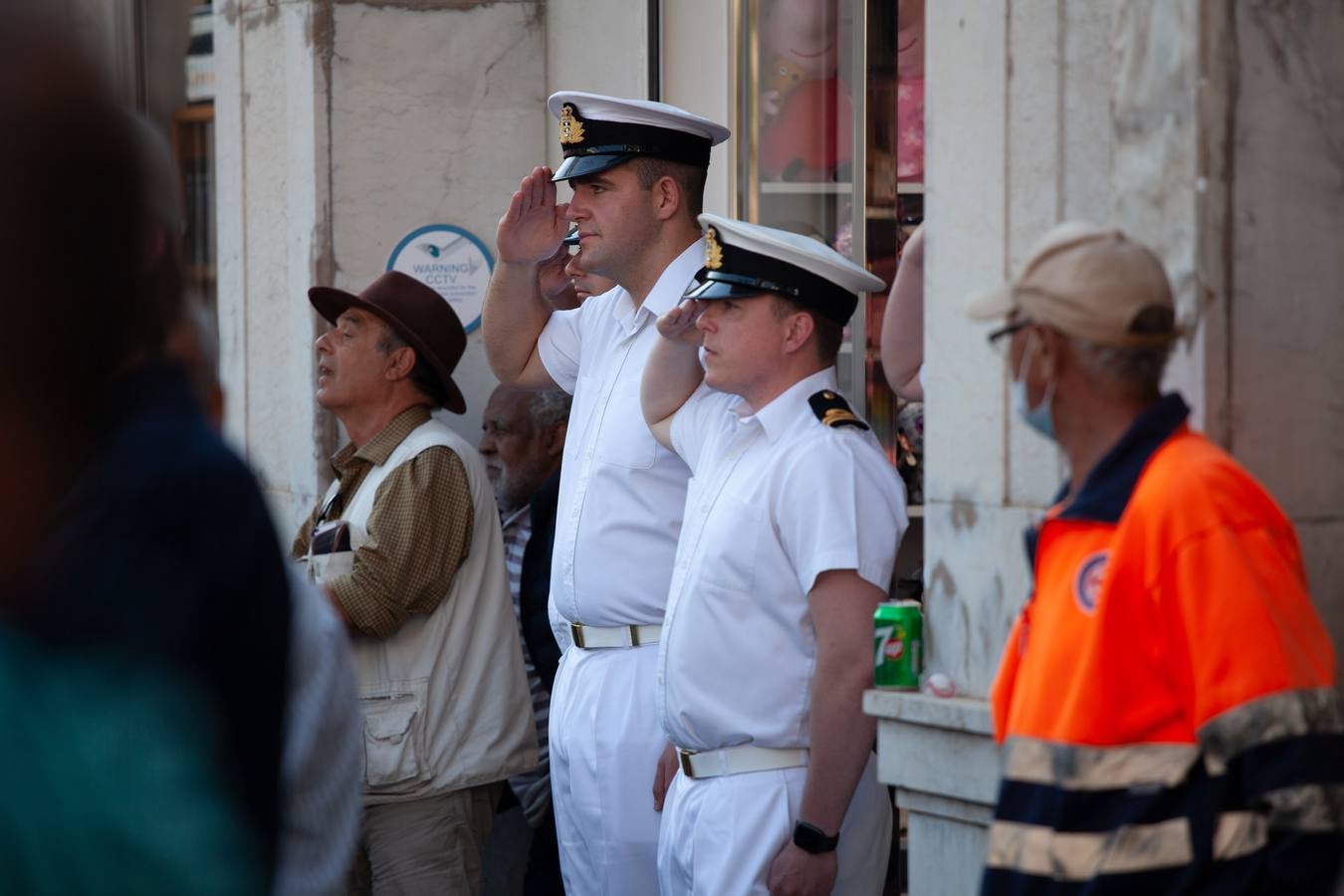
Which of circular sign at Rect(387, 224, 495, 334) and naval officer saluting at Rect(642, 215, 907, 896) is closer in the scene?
naval officer saluting at Rect(642, 215, 907, 896)

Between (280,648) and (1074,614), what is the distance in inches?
48.6

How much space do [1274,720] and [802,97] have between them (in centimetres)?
339

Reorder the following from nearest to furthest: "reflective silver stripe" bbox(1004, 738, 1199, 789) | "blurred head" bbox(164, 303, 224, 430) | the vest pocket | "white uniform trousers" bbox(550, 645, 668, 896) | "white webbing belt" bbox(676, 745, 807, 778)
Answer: "blurred head" bbox(164, 303, 224, 430) → "reflective silver stripe" bbox(1004, 738, 1199, 789) → "white webbing belt" bbox(676, 745, 807, 778) → "white uniform trousers" bbox(550, 645, 668, 896) → the vest pocket

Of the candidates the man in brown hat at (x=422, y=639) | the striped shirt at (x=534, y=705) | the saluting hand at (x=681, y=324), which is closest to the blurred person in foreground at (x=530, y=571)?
the striped shirt at (x=534, y=705)

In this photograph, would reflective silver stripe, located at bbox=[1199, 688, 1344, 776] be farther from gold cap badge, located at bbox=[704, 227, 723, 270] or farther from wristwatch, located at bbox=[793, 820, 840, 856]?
gold cap badge, located at bbox=[704, 227, 723, 270]

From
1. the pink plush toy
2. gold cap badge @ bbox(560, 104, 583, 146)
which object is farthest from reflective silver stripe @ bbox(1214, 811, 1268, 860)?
the pink plush toy

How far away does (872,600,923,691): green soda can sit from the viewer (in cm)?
319

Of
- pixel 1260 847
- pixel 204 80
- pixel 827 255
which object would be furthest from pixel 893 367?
pixel 204 80

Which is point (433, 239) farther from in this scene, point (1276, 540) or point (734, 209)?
point (1276, 540)

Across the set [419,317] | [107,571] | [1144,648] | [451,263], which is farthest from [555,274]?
[107,571]

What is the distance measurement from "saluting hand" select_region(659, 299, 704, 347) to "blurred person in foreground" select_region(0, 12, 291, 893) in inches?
101

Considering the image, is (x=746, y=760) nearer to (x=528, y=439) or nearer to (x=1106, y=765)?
(x=1106, y=765)

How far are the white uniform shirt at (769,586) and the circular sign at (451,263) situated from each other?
2654 millimetres

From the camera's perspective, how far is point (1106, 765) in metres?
2.10
